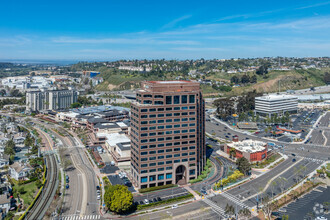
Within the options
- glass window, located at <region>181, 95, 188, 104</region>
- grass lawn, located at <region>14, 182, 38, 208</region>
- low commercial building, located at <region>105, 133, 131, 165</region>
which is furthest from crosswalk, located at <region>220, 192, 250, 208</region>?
grass lawn, located at <region>14, 182, 38, 208</region>

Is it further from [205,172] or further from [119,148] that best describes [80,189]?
[205,172]

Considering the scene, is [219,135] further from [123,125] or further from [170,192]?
[170,192]

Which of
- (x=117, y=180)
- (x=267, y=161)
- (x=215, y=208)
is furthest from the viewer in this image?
(x=267, y=161)

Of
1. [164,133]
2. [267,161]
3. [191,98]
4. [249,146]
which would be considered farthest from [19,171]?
[267,161]

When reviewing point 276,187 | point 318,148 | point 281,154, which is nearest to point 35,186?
point 276,187

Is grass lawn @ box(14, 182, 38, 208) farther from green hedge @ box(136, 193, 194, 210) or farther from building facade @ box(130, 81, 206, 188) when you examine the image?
green hedge @ box(136, 193, 194, 210)

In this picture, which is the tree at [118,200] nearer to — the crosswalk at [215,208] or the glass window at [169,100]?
the crosswalk at [215,208]

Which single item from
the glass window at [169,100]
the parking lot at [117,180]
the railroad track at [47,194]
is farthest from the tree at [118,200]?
the glass window at [169,100]
